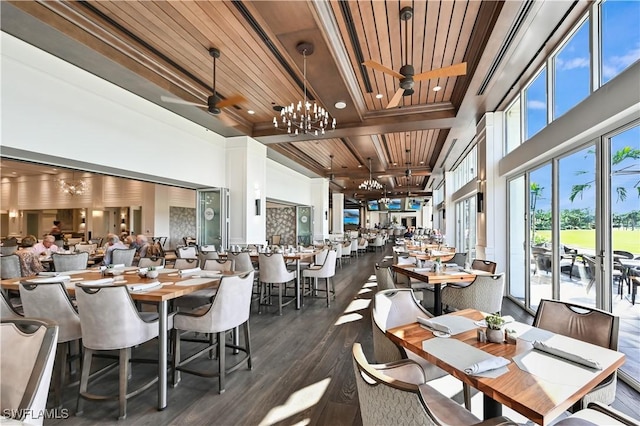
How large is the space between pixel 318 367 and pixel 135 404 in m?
1.62

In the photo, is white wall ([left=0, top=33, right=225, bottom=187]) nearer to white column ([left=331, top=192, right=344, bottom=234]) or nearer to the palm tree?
the palm tree

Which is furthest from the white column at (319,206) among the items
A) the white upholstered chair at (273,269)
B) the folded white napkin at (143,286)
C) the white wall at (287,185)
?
the folded white napkin at (143,286)

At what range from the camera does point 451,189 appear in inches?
488

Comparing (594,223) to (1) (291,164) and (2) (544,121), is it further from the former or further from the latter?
(1) (291,164)

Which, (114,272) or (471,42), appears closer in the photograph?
(114,272)

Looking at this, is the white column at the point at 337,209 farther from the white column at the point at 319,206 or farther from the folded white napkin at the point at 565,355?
the folded white napkin at the point at 565,355

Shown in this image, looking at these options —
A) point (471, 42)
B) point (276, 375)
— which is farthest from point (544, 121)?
point (276, 375)

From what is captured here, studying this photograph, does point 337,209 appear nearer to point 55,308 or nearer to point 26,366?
point 55,308

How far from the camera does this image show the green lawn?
2.82 m

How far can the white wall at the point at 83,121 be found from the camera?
3.70 m

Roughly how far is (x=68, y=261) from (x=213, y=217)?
3.11m

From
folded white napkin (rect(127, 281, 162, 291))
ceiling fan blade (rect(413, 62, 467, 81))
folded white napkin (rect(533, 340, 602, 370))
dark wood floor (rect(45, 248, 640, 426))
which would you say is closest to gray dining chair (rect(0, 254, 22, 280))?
dark wood floor (rect(45, 248, 640, 426))

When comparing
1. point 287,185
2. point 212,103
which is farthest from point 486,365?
point 287,185

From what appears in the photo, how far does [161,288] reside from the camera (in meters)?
2.70
